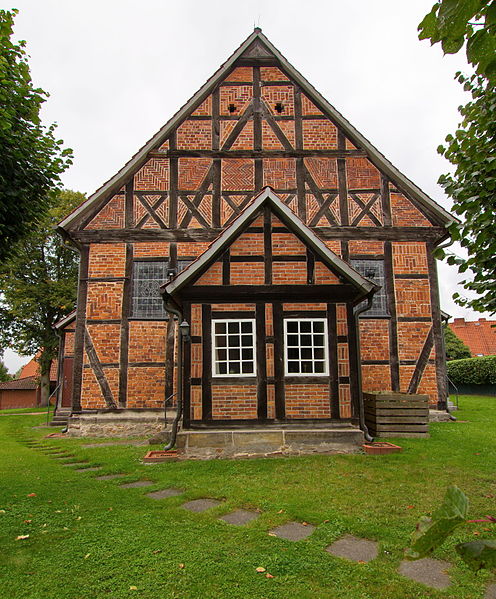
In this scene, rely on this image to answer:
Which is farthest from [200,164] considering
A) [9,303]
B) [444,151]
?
[9,303]

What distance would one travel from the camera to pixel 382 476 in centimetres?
693

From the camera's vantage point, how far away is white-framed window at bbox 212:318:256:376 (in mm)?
8883

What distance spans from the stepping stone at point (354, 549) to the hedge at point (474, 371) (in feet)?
78.1

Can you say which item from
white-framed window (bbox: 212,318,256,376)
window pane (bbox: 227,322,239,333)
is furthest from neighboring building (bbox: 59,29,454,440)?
window pane (bbox: 227,322,239,333)

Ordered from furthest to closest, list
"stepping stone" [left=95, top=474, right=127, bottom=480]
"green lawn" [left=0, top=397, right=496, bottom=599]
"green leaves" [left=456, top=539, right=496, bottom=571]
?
"stepping stone" [left=95, top=474, right=127, bottom=480] < "green lawn" [left=0, top=397, right=496, bottom=599] < "green leaves" [left=456, top=539, right=496, bottom=571]

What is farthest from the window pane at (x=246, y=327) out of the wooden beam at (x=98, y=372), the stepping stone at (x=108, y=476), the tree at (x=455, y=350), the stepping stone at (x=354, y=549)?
the tree at (x=455, y=350)

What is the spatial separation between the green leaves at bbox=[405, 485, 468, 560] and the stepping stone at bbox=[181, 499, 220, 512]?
5.04m

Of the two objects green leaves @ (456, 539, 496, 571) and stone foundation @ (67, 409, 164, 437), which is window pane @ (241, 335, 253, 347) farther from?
green leaves @ (456, 539, 496, 571)

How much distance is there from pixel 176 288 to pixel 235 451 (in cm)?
325

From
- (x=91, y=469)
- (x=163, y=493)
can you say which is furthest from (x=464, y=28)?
(x=91, y=469)

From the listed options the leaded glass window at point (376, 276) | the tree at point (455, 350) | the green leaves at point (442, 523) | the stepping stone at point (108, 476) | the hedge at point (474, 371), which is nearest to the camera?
the green leaves at point (442, 523)

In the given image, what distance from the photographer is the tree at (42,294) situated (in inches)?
1049

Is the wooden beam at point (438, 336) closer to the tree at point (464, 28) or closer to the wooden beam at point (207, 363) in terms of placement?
the wooden beam at point (207, 363)

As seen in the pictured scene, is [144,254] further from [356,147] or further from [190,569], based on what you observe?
[190,569]
